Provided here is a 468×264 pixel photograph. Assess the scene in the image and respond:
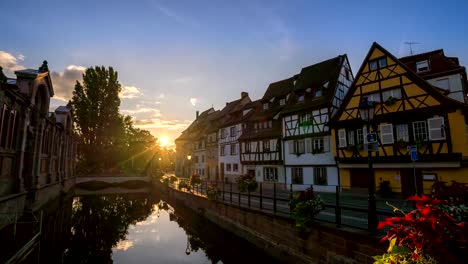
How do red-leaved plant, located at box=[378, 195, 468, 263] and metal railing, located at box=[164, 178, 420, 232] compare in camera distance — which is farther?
metal railing, located at box=[164, 178, 420, 232]

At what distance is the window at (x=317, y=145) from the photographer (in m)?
23.5

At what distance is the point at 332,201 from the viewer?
1642 cm

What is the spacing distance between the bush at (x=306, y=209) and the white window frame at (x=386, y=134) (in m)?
12.6

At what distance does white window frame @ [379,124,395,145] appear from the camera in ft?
62.1

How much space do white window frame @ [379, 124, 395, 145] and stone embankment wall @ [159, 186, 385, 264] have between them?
496 inches

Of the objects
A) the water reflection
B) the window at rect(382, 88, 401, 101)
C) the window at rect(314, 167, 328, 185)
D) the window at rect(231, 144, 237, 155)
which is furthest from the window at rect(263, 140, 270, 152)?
the window at rect(382, 88, 401, 101)

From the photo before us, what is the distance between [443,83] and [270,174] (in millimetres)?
17991

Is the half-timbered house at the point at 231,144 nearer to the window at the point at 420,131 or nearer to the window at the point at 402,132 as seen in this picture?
the window at the point at 402,132

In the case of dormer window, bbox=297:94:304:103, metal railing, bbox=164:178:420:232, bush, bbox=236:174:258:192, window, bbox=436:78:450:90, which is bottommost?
metal railing, bbox=164:178:420:232

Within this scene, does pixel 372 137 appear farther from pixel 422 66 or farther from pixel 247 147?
pixel 247 147

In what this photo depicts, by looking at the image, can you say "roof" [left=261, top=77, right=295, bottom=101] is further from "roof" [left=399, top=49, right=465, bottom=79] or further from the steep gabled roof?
"roof" [left=399, top=49, right=465, bottom=79]

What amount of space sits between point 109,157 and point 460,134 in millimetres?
49448

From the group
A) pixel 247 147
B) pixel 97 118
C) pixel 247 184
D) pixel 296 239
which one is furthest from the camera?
pixel 97 118

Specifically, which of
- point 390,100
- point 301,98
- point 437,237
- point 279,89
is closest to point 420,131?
point 390,100
